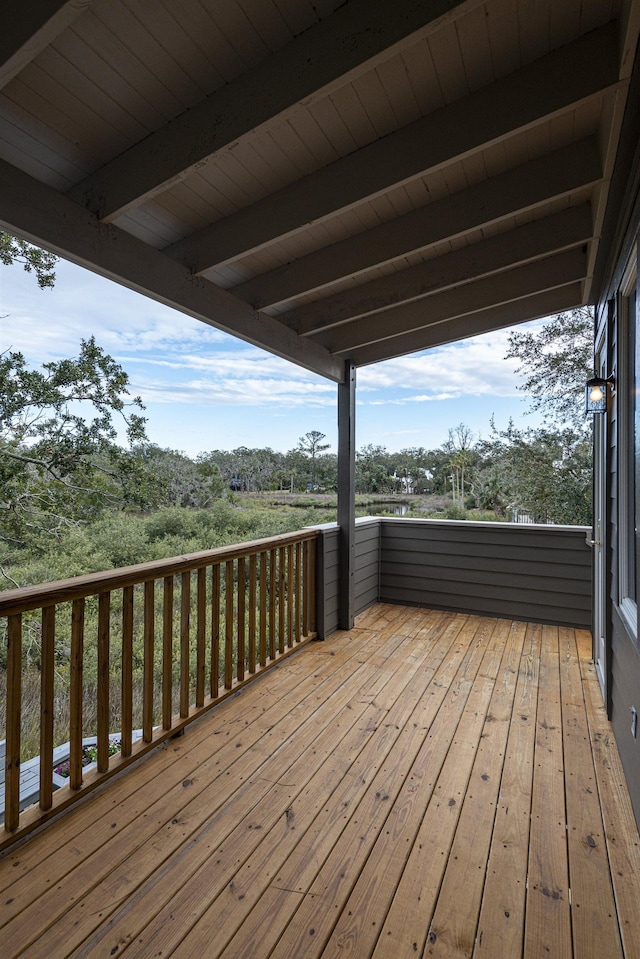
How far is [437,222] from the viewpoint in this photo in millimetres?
2506

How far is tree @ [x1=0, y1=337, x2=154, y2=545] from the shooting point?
15.0 ft

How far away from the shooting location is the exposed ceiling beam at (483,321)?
359cm

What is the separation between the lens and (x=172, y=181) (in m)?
1.77

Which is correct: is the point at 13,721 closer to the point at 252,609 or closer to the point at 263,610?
the point at 252,609

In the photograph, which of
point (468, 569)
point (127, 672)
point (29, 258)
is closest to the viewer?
point (127, 672)

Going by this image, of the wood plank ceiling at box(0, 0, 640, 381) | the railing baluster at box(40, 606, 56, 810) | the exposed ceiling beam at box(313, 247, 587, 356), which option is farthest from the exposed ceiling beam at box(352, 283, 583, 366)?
the railing baluster at box(40, 606, 56, 810)

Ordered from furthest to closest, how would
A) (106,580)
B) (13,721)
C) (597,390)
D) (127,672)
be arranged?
1. (597,390)
2. (127,672)
3. (106,580)
4. (13,721)

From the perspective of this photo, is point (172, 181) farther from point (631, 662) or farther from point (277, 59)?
point (631, 662)

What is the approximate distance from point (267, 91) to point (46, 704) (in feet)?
7.62

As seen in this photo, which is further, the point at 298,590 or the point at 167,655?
the point at 298,590

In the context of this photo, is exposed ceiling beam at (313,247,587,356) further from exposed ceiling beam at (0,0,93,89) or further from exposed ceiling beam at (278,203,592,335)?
exposed ceiling beam at (0,0,93,89)

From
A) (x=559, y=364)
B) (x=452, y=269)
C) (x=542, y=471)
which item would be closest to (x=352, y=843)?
(x=452, y=269)

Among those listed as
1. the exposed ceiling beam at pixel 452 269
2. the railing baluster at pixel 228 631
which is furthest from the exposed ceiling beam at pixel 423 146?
the railing baluster at pixel 228 631

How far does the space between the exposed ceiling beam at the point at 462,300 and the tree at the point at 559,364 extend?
12.8 ft
